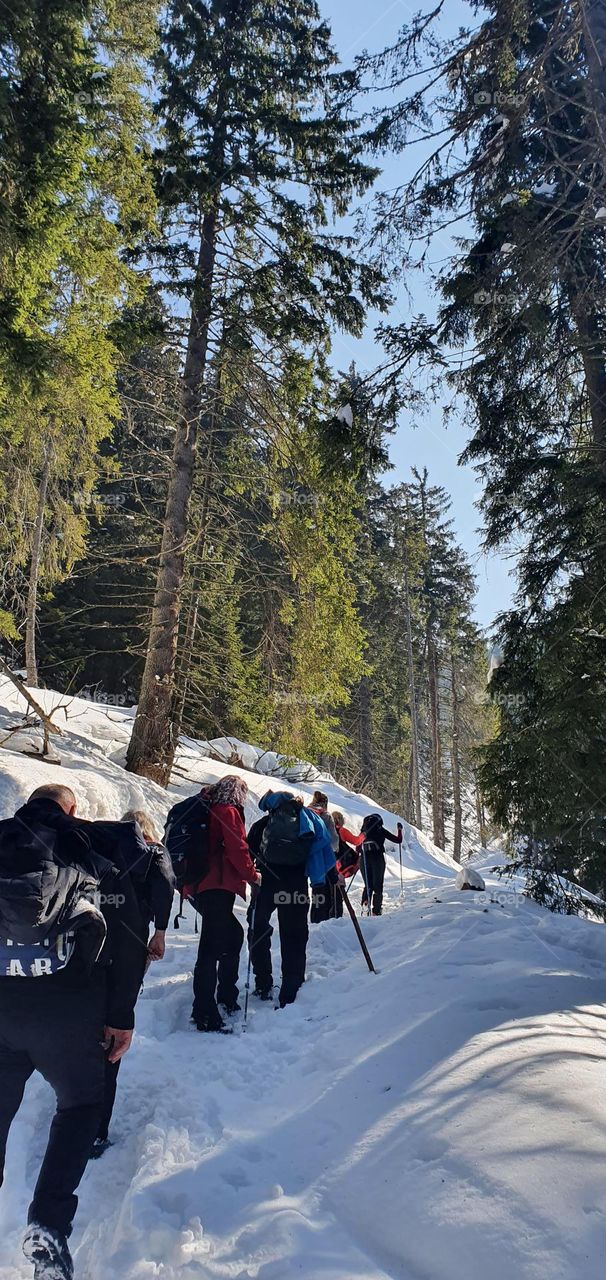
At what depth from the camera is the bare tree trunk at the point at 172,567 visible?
38.2ft

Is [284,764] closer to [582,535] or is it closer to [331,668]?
[331,668]

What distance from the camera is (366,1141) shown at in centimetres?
366

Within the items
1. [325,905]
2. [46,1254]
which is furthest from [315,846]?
[46,1254]

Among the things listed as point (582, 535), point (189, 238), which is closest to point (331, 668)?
point (582, 535)

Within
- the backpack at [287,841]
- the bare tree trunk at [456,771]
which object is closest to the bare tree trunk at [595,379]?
the backpack at [287,841]

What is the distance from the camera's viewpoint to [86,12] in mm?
7098

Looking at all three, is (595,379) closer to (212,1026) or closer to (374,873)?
(212,1026)

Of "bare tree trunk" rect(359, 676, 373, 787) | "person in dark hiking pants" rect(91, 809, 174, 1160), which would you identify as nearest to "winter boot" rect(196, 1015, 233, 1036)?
"person in dark hiking pants" rect(91, 809, 174, 1160)

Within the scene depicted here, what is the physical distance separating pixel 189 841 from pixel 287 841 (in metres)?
1.15

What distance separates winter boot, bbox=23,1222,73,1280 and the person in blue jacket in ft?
12.1

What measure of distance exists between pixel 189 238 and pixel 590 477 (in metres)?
8.87

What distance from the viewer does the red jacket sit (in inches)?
224

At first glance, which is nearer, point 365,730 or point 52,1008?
point 52,1008

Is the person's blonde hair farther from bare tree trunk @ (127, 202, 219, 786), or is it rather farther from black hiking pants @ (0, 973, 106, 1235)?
bare tree trunk @ (127, 202, 219, 786)
